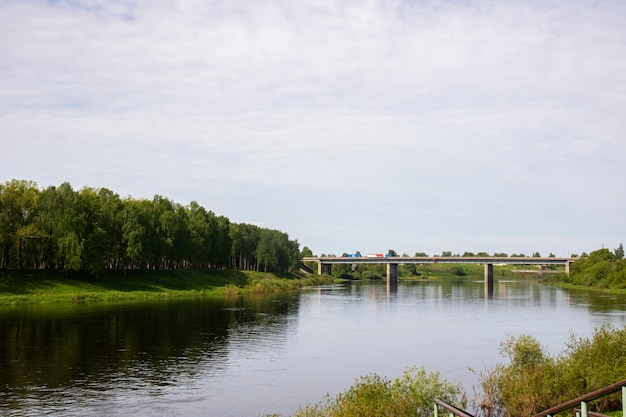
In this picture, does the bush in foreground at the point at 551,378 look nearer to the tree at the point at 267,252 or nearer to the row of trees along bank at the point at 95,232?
the row of trees along bank at the point at 95,232

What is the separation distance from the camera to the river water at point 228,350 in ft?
124

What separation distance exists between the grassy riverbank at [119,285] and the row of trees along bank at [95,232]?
2836 mm

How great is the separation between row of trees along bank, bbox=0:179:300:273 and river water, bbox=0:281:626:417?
1683cm

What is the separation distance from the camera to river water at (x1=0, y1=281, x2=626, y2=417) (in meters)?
37.9

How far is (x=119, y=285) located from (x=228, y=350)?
64546 mm

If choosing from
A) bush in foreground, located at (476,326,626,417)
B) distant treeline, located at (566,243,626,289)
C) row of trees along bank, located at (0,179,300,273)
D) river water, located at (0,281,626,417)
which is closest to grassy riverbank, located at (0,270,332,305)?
row of trees along bank, located at (0,179,300,273)

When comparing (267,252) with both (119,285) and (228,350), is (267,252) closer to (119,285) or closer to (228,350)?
(119,285)

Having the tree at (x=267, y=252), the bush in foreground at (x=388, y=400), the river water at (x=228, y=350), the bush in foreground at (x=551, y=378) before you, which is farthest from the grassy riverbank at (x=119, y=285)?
the bush in foreground at (x=551, y=378)

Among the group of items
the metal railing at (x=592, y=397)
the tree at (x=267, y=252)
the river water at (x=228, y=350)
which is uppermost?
the tree at (x=267, y=252)

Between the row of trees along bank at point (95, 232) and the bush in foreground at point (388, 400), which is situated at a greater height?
the row of trees along bank at point (95, 232)

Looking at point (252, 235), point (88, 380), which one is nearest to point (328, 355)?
point (88, 380)

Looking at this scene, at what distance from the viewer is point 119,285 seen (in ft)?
374

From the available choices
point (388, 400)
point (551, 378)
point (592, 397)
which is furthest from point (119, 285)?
point (592, 397)

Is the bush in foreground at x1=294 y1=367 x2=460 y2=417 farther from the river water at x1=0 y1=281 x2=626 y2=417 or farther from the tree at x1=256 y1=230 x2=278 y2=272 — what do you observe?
the tree at x1=256 y1=230 x2=278 y2=272
